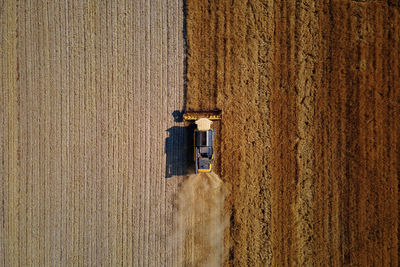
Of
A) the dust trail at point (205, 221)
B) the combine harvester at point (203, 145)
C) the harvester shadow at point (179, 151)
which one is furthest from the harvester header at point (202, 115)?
the dust trail at point (205, 221)

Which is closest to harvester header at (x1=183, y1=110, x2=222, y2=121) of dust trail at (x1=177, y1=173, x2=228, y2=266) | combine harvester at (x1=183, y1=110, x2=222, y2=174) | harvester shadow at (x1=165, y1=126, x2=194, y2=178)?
combine harvester at (x1=183, y1=110, x2=222, y2=174)

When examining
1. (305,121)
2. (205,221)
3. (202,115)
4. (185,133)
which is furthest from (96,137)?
(305,121)

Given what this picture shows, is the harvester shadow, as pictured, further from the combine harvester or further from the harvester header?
the combine harvester

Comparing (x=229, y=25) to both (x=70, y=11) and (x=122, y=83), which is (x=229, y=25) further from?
(x=70, y=11)

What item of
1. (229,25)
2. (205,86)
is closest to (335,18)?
(229,25)

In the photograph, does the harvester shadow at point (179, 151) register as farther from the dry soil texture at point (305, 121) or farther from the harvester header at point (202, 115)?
the dry soil texture at point (305, 121)

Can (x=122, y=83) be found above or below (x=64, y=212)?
above
